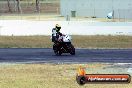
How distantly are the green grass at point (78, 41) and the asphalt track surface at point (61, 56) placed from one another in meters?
3.01

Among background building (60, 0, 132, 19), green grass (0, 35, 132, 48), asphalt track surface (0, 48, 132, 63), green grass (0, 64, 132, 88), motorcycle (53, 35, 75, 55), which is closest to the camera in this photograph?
green grass (0, 64, 132, 88)

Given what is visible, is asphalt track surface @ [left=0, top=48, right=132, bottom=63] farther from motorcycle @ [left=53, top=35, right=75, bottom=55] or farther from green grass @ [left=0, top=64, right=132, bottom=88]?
green grass @ [left=0, top=64, right=132, bottom=88]

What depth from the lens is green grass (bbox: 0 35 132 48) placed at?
29406mm

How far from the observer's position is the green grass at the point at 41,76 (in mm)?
13203

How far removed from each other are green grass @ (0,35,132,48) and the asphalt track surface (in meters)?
3.01

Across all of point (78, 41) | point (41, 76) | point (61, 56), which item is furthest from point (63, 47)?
point (41, 76)

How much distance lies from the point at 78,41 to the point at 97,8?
36.9 m

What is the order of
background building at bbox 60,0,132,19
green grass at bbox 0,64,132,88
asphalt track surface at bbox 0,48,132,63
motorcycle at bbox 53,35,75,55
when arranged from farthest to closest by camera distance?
background building at bbox 60,0,132,19
motorcycle at bbox 53,35,75,55
asphalt track surface at bbox 0,48,132,63
green grass at bbox 0,64,132,88

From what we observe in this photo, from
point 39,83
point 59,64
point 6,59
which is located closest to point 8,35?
point 6,59

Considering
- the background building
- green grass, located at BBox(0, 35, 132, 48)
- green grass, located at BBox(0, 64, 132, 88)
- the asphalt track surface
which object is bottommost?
the background building

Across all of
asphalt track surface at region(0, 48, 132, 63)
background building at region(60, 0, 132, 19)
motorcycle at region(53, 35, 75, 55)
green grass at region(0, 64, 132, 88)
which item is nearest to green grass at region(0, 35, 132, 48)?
asphalt track surface at region(0, 48, 132, 63)

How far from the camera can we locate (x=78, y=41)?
106ft

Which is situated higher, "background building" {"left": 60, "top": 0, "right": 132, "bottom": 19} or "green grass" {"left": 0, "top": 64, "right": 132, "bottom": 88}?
"green grass" {"left": 0, "top": 64, "right": 132, "bottom": 88}

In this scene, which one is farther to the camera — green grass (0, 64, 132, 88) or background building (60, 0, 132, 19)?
background building (60, 0, 132, 19)
